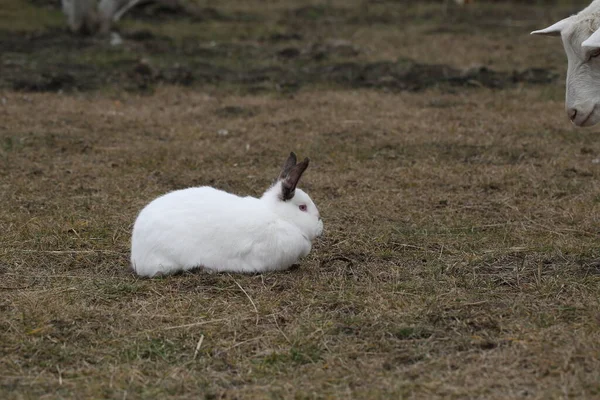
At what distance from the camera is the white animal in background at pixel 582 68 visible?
564 centimetres

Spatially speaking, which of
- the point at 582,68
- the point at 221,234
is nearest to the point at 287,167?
the point at 221,234

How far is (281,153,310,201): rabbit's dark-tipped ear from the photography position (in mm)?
4980

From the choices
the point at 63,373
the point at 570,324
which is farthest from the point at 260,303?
the point at 570,324

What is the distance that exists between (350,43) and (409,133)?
570 cm

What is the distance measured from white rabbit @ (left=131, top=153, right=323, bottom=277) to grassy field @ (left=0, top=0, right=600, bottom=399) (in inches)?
4.6

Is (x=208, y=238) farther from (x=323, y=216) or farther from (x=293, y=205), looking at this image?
(x=323, y=216)

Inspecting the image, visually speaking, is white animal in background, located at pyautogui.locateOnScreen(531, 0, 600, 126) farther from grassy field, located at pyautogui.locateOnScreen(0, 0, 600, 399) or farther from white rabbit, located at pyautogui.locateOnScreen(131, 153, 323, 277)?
white rabbit, located at pyautogui.locateOnScreen(131, 153, 323, 277)

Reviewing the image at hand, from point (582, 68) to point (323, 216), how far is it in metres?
2.00

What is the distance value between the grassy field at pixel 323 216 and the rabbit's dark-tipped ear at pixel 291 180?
47cm

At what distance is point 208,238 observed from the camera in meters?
4.93

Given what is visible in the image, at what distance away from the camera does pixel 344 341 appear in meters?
4.18

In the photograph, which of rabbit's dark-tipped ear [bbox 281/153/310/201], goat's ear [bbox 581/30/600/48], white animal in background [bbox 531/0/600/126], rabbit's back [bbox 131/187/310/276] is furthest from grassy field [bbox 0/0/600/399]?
goat's ear [bbox 581/30/600/48]

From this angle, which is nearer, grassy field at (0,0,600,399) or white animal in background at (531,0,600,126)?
grassy field at (0,0,600,399)

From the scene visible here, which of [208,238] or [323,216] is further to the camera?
[323,216]
